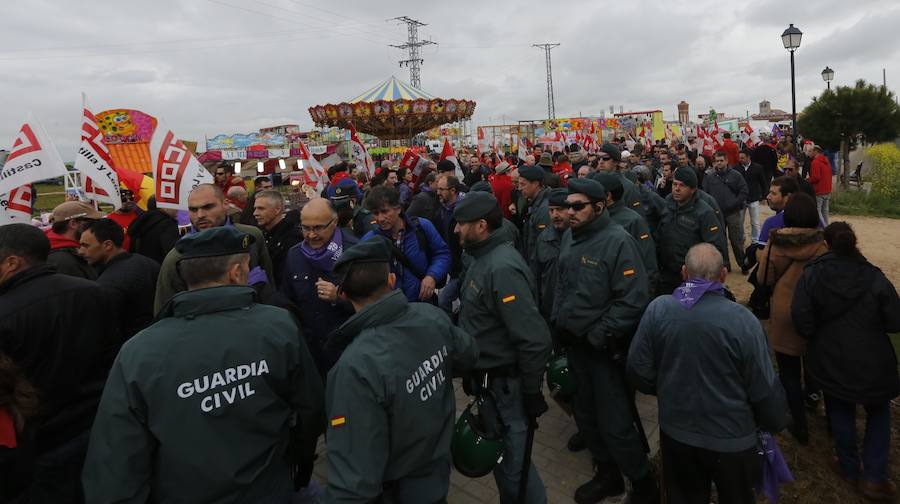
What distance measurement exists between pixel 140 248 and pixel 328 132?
2646 inches

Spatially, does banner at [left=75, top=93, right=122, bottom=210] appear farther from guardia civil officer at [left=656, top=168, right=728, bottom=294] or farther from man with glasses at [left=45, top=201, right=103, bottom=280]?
guardia civil officer at [left=656, top=168, right=728, bottom=294]

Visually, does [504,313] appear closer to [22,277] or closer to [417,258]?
[417,258]

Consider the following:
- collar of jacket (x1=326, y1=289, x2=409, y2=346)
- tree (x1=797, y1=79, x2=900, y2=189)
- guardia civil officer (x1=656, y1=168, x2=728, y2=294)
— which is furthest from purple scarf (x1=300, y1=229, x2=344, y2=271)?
tree (x1=797, y1=79, x2=900, y2=189)

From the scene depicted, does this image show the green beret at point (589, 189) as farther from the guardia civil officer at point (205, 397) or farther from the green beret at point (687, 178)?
the green beret at point (687, 178)

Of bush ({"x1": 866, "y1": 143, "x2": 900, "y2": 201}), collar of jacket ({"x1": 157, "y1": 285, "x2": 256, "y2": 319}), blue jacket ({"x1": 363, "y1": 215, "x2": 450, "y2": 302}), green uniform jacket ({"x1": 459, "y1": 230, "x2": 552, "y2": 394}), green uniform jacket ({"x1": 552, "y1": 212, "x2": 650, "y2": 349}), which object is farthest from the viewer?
bush ({"x1": 866, "y1": 143, "x2": 900, "y2": 201})

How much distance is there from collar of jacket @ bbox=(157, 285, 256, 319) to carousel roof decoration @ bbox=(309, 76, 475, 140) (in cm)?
3010

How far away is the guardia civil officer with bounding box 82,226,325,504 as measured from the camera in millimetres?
1753

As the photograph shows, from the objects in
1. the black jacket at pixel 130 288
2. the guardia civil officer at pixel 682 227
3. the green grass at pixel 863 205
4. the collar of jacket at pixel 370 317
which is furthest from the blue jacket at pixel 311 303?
the green grass at pixel 863 205

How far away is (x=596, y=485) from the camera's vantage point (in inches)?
134

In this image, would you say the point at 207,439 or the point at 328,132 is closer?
the point at 207,439

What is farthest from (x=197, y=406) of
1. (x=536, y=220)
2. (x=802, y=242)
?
(x=536, y=220)

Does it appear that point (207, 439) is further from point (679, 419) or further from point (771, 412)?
point (771, 412)

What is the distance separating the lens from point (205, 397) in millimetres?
1821

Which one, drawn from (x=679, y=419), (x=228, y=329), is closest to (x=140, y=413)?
(x=228, y=329)
